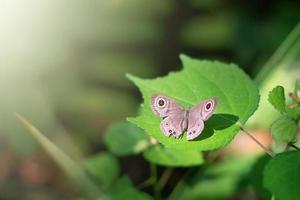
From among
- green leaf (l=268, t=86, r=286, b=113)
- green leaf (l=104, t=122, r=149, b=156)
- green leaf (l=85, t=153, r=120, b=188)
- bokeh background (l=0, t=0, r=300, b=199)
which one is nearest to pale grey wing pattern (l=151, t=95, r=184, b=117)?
green leaf (l=268, t=86, r=286, b=113)

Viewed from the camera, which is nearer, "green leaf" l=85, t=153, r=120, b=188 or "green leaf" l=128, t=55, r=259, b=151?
"green leaf" l=128, t=55, r=259, b=151

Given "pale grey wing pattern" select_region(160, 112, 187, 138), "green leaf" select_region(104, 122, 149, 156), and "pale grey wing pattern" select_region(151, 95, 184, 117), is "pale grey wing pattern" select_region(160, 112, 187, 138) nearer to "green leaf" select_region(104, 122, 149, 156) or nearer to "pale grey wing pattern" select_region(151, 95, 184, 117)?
"pale grey wing pattern" select_region(151, 95, 184, 117)

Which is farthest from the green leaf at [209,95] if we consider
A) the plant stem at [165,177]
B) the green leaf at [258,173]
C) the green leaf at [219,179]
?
the plant stem at [165,177]

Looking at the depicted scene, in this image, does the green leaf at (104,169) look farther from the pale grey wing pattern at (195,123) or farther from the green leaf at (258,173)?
the pale grey wing pattern at (195,123)

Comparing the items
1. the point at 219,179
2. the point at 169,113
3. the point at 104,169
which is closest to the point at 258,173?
the point at 219,179

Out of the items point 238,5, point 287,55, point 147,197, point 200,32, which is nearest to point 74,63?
point 200,32
